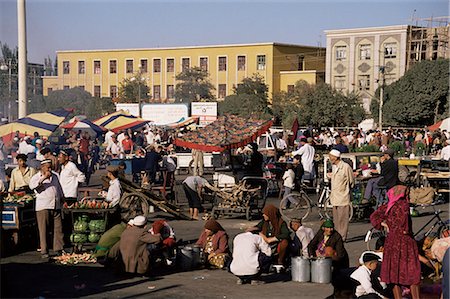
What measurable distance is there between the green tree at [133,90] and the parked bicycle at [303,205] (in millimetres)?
55051

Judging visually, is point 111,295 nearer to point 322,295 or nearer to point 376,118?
point 322,295

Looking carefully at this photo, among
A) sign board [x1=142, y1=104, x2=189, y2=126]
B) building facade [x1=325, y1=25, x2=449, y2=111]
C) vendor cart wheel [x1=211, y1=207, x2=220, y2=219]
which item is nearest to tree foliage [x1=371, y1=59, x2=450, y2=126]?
building facade [x1=325, y1=25, x2=449, y2=111]

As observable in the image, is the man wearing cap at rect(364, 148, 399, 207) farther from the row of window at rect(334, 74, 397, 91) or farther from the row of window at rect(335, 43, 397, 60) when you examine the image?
the row of window at rect(335, 43, 397, 60)

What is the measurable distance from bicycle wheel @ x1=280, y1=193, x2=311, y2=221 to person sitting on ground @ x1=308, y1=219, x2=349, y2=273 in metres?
6.29

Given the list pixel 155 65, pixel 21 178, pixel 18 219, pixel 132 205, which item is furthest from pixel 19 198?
pixel 155 65

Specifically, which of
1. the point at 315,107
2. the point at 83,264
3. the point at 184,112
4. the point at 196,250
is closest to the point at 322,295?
the point at 196,250

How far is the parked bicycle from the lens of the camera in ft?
59.0

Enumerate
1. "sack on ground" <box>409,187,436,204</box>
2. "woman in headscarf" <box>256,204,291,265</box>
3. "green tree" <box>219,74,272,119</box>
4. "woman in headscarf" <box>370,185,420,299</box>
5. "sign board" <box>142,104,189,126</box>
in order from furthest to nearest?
1. "green tree" <box>219,74,272,119</box>
2. "sign board" <box>142,104,189,126</box>
3. "sack on ground" <box>409,187,436,204</box>
4. "woman in headscarf" <box>256,204,291,265</box>
5. "woman in headscarf" <box>370,185,420,299</box>

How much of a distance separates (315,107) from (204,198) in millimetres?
43415

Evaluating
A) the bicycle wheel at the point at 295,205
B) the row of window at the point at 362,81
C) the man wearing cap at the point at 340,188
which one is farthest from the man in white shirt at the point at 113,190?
the row of window at the point at 362,81

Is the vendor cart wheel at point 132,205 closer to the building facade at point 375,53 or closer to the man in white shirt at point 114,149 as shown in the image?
the man in white shirt at point 114,149

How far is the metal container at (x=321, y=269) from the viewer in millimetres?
11258

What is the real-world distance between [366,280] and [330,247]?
5.41 ft

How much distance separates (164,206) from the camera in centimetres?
1722
